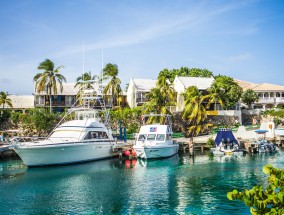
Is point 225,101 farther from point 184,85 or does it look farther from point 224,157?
point 224,157

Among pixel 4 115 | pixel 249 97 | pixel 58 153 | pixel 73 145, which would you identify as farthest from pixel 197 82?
pixel 58 153

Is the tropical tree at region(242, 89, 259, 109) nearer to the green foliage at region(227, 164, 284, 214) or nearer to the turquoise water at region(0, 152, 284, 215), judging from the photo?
the turquoise water at region(0, 152, 284, 215)

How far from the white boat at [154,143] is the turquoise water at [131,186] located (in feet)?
4.66

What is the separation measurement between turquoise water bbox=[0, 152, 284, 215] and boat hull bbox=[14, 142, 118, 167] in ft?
2.92

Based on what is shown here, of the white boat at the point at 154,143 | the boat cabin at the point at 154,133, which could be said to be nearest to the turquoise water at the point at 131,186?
the white boat at the point at 154,143

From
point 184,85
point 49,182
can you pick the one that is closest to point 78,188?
point 49,182

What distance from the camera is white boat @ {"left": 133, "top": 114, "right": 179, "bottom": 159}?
40344mm

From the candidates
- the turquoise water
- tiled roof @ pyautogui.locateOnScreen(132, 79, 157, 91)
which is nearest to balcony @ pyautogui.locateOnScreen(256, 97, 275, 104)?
tiled roof @ pyautogui.locateOnScreen(132, 79, 157, 91)

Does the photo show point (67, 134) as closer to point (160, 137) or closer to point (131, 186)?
point (160, 137)

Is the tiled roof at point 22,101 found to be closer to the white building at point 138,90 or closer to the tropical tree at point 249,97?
the white building at point 138,90

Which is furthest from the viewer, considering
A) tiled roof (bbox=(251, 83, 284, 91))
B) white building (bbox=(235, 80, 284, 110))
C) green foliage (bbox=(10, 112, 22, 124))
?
tiled roof (bbox=(251, 83, 284, 91))

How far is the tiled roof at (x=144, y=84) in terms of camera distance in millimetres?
71281

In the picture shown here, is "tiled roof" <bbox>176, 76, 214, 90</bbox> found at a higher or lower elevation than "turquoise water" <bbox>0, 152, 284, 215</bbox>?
higher

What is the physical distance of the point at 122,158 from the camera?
43.7 metres
